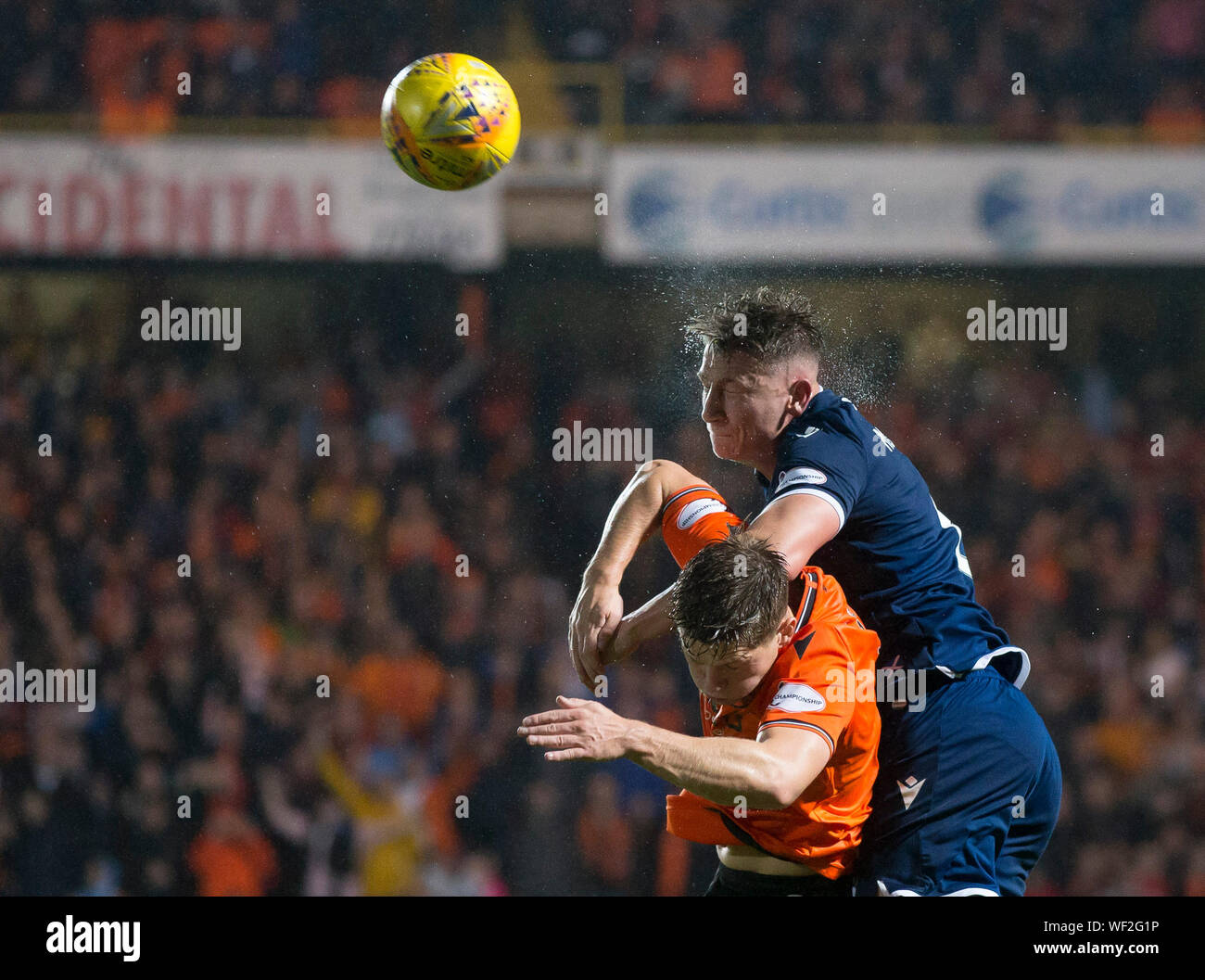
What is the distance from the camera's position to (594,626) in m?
2.88

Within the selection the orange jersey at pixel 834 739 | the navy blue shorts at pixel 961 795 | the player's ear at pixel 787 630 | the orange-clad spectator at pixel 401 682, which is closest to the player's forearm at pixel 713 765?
the orange jersey at pixel 834 739

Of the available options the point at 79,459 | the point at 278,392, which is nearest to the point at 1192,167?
the point at 278,392

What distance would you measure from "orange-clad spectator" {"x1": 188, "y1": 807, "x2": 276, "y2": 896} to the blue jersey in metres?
3.67

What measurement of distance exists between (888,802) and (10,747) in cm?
465

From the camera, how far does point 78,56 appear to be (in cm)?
745

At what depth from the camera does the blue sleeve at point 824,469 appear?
2.75m

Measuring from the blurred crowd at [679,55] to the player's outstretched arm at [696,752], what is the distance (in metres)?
5.10

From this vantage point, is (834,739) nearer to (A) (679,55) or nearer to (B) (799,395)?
(B) (799,395)

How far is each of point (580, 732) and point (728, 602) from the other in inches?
Answer: 16.3

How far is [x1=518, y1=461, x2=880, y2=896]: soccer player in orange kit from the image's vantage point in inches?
85.8

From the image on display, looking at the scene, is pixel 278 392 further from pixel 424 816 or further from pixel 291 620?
pixel 424 816

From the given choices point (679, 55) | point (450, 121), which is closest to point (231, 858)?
point (450, 121)

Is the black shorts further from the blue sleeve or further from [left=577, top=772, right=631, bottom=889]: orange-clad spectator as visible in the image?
[left=577, top=772, right=631, bottom=889]: orange-clad spectator
